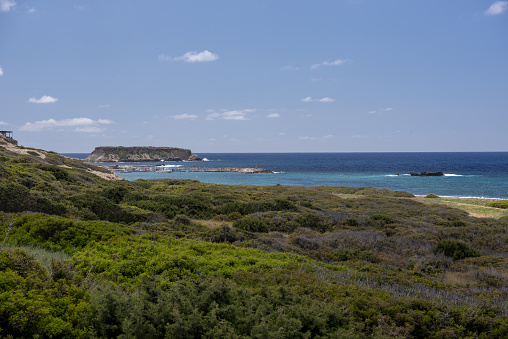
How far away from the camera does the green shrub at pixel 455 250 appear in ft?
36.1

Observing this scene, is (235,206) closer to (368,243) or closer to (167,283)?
(368,243)

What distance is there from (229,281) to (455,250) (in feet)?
31.2

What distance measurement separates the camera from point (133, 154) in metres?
159

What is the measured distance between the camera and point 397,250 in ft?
37.0

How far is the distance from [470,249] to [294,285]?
9136 mm

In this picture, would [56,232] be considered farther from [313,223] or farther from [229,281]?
[313,223]

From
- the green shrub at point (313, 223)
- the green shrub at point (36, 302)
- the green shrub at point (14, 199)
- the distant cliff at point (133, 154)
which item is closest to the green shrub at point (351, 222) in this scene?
the green shrub at point (313, 223)

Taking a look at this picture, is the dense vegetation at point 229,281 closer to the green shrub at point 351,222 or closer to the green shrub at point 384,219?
the green shrub at point 351,222

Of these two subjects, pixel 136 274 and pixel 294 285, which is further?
pixel 136 274

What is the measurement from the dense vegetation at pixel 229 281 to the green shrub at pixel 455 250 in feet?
0.14

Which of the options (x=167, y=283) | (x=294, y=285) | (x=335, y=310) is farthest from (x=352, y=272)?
(x=167, y=283)

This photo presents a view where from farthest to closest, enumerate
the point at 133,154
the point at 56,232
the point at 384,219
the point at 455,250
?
the point at 133,154, the point at 384,219, the point at 455,250, the point at 56,232

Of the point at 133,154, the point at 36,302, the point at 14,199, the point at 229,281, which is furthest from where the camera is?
the point at 133,154

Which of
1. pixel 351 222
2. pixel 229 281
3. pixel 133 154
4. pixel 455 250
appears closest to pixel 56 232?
pixel 229 281
